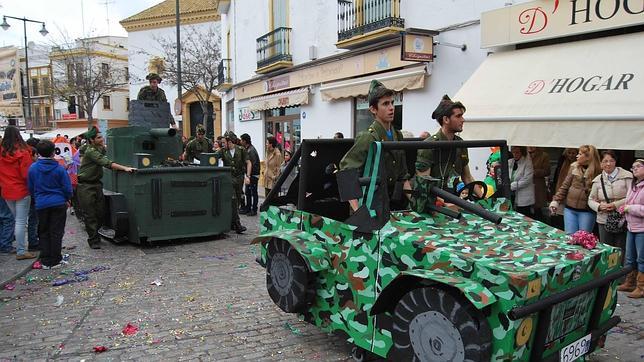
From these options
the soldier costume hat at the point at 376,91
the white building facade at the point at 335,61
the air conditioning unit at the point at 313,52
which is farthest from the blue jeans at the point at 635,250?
the air conditioning unit at the point at 313,52

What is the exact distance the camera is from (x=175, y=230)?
8.60 m

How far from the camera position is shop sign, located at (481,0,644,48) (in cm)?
754

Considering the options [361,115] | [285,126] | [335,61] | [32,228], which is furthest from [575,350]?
[285,126]

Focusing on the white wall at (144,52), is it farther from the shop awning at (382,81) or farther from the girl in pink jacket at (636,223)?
the girl in pink jacket at (636,223)

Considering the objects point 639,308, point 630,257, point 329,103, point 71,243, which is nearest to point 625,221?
point 630,257

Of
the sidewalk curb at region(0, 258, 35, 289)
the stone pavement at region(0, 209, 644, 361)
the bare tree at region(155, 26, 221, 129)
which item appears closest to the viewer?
the stone pavement at region(0, 209, 644, 361)

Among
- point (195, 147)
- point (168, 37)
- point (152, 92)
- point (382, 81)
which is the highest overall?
point (168, 37)

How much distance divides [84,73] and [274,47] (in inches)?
1093

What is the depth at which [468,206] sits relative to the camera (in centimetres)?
357

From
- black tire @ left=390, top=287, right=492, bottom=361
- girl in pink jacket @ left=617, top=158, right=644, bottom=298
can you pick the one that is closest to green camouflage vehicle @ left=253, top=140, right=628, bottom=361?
black tire @ left=390, top=287, right=492, bottom=361

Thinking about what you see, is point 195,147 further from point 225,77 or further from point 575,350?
point 225,77

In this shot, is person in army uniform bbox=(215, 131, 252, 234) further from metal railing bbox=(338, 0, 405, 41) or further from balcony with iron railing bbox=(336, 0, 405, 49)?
metal railing bbox=(338, 0, 405, 41)

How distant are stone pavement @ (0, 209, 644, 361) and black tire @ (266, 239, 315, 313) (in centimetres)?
47

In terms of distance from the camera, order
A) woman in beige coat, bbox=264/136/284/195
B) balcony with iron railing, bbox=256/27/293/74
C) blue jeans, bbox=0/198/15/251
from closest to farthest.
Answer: blue jeans, bbox=0/198/15/251 < woman in beige coat, bbox=264/136/284/195 < balcony with iron railing, bbox=256/27/293/74
